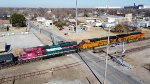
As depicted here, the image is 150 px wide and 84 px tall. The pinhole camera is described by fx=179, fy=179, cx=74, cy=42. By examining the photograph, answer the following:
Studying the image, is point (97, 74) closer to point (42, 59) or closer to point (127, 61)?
point (127, 61)

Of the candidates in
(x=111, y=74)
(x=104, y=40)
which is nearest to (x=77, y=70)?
(x=111, y=74)

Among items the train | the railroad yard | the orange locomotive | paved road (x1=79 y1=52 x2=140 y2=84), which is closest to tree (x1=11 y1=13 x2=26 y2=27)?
the train

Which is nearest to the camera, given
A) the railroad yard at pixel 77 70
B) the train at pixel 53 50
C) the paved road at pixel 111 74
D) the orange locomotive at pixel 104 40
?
the paved road at pixel 111 74

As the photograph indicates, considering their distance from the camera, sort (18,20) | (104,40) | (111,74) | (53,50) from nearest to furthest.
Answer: (111,74)
(53,50)
(104,40)
(18,20)

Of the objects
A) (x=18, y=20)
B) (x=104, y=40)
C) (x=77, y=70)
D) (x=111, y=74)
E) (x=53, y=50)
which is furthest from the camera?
(x=18, y=20)

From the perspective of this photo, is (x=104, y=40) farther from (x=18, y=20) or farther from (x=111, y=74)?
Answer: (x=18, y=20)

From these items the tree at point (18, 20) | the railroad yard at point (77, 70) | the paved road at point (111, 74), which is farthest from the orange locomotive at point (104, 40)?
the tree at point (18, 20)

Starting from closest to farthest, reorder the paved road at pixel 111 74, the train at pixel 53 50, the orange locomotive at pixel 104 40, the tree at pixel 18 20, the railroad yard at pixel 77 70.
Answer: the paved road at pixel 111 74
the railroad yard at pixel 77 70
the train at pixel 53 50
the orange locomotive at pixel 104 40
the tree at pixel 18 20

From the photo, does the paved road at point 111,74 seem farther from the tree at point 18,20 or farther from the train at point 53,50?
the tree at point 18,20

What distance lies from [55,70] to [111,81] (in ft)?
36.6

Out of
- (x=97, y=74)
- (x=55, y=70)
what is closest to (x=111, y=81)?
(x=97, y=74)

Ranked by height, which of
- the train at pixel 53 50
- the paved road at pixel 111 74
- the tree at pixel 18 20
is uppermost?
the tree at pixel 18 20

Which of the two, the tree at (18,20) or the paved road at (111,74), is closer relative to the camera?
the paved road at (111,74)

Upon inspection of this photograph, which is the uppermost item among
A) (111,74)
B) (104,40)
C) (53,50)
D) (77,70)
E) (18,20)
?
Result: (18,20)
